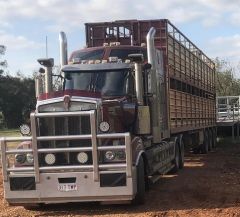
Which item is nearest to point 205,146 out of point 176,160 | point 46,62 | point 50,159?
point 176,160

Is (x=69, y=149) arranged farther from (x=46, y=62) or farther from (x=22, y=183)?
(x=46, y=62)

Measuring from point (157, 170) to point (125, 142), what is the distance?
11.7 ft

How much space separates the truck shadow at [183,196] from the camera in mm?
10008

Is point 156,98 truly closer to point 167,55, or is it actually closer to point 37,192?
point 167,55

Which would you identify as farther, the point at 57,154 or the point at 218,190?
the point at 218,190

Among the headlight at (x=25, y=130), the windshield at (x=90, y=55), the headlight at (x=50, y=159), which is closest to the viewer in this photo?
the headlight at (x=50, y=159)

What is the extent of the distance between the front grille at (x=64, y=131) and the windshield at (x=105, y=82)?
137cm

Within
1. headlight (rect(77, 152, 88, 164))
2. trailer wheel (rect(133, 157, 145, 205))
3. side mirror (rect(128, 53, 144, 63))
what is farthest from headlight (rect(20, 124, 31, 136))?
side mirror (rect(128, 53, 144, 63))

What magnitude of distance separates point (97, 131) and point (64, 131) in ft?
2.06

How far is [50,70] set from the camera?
12.1 metres

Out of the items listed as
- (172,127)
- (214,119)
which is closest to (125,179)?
(172,127)

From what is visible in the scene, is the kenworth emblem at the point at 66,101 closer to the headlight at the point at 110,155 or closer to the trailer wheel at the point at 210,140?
the headlight at the point at 110,155

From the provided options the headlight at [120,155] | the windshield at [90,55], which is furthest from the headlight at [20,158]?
the windshield at [90,55]

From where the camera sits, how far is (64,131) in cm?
993
